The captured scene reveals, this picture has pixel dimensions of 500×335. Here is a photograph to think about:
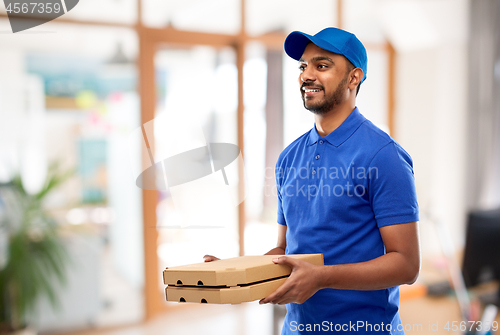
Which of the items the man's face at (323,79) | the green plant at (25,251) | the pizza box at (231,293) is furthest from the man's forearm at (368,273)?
the green plant at (25,251)

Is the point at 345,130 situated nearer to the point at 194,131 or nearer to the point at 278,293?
the point at 278,293

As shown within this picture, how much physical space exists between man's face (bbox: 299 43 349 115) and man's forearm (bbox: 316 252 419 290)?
45cm

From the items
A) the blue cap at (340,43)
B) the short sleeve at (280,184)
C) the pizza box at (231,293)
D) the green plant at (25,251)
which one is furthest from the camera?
the green plant at (25,251)

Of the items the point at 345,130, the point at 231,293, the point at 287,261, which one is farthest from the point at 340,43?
the point at 231,293

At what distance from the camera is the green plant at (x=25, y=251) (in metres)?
2.65

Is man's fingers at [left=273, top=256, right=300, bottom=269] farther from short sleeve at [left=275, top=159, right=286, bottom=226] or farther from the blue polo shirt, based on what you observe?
short sleeve at [left=275, top=159, right=286, bottom=226]

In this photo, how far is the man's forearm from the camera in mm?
1104

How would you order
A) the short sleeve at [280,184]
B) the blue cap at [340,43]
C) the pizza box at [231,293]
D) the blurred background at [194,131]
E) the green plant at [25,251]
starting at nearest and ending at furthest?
1. the pizza box at [231,293]
2. the blue cap at [340,43]
3. the short sleeve at [280,184]
4. the green plant at [25,251]
5. the blurred background at [194,131]

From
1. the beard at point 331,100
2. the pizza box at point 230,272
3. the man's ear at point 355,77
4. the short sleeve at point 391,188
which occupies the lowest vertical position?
the pizza box at point 230,272

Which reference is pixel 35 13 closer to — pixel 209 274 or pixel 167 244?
pixel 167 244

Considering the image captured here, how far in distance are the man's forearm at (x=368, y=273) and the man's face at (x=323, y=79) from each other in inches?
17.6

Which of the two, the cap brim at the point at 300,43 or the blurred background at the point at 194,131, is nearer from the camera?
the cap brim at the point at 300,43

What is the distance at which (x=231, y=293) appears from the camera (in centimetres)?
106

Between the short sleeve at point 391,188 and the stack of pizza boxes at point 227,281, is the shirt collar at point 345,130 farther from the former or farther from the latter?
the stack of pizza boxes at point 227,281
